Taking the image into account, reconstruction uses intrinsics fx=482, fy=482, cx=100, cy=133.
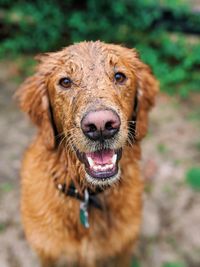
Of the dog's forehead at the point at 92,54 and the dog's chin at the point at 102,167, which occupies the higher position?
the dog's forehead at the point at 92,54

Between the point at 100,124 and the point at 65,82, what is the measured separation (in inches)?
23.4

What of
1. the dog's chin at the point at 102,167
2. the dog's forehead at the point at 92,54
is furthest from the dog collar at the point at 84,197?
the dog's forehead at the point at 92,54

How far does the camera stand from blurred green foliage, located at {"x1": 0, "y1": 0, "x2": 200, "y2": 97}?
602 centimetres

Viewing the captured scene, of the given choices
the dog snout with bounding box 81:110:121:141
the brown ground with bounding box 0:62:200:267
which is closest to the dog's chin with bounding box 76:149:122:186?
the dog snout with bounding box 81:110:121:141

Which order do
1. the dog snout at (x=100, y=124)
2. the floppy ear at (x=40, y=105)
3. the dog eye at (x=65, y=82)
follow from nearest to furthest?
the dog snout at (x=100, y=124) → the dog eye at (x=65, y=82) → the floppy ear at (x=40, y=105)

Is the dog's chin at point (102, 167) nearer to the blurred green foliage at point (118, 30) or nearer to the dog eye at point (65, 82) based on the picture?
the dog eye at point (65, 82)

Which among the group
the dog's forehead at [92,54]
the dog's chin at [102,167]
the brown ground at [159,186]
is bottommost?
the brown ground at [159,186]

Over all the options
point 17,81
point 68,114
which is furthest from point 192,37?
point 68,114

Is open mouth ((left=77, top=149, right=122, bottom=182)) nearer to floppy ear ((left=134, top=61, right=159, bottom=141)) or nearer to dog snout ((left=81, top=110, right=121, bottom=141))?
dog snout ((left=81, top=110, right=121, bottom=141))

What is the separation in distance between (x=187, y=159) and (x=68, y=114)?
2.45 m

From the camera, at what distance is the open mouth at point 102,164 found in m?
2.84

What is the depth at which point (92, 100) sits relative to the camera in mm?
2783

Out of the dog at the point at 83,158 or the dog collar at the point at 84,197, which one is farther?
the dog collar at the point at 84,197

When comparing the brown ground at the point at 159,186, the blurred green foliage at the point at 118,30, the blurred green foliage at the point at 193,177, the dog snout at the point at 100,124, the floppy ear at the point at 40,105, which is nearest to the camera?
the dog snout at the point at 100,124
